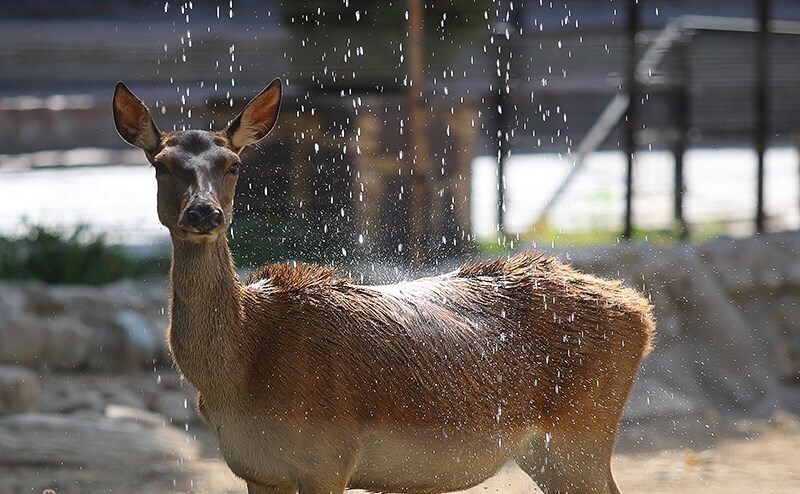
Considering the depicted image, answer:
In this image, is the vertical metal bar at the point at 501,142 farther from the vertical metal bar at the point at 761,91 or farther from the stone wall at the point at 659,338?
the vertical metal bar at the point at 761,91

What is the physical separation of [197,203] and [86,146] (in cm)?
1116

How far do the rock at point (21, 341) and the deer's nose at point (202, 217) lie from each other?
427cm

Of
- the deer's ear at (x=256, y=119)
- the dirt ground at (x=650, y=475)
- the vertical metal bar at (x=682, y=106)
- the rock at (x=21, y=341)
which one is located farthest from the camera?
the vertical metal bar at (x=682, y=106)

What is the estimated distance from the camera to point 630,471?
6.55 m

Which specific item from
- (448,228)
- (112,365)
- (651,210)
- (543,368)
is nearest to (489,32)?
(448,228)

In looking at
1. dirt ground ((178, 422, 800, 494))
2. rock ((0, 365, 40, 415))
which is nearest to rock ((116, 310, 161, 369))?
rock ((0, 365, 40, 415))

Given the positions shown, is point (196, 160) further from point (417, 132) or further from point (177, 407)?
point (417, 132)

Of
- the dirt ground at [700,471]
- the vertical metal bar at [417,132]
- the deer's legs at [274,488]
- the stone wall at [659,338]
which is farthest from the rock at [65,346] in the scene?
the deer's legs at [274,488]

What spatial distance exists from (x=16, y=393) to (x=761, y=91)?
19.4 ft

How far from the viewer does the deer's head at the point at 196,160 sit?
3.87 metres

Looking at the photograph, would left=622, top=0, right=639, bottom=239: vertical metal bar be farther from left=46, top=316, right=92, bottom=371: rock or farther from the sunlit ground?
left=46, top=316, right=92, bottom=371: rock

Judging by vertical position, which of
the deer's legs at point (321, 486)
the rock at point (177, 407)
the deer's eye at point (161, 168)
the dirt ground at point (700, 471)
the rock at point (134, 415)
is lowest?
the dirt ground at point (700, 471)

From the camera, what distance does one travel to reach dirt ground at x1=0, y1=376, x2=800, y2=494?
588cm

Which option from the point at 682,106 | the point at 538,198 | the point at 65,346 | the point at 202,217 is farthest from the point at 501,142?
the point at 202,217
